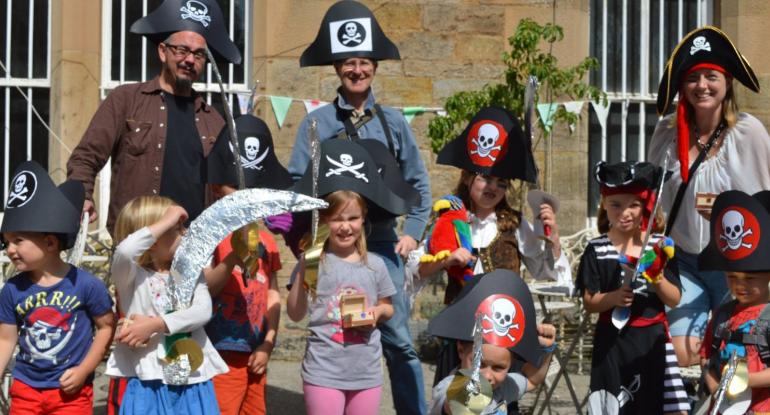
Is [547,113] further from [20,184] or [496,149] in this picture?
[20,184]

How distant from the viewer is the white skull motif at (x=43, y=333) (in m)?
5.67

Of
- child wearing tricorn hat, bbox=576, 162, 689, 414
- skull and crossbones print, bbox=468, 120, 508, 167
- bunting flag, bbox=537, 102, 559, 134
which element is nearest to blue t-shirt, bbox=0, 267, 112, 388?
skull and crossbones print, bbox=468, 120, 508, 167

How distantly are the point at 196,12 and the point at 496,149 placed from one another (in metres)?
1.62

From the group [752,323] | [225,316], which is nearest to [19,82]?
[225,316]

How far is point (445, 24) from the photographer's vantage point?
992 cm

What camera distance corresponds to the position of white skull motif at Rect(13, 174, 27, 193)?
5824mm

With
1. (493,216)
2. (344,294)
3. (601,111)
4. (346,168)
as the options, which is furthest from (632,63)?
(344,294)

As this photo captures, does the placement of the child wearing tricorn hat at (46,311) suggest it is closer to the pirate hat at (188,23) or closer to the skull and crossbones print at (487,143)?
the pirate hat at (188,23)

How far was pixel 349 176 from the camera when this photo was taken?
6051mm

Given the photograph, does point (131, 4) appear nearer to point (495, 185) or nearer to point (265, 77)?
point (265, 77)

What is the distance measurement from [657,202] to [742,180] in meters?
0.51

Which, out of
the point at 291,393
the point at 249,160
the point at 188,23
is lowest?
the point at 291,393

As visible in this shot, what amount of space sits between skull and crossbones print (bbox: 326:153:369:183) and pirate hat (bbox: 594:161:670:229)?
3.56 feet

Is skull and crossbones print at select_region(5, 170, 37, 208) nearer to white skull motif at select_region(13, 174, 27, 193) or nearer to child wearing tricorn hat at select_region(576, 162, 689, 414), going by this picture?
white skull motif at select_region(13, 174, 27, 193)
